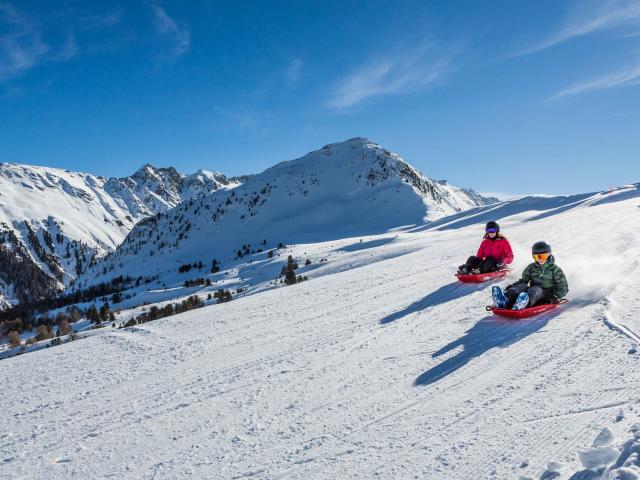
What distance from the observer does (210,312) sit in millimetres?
11797

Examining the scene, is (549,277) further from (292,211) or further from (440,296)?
(292,211)

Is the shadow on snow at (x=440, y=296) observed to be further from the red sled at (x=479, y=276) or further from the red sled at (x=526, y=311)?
the red sled at (x=526, y=311)

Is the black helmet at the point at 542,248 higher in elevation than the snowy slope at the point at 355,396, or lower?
higher

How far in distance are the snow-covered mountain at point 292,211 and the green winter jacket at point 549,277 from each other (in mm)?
65332

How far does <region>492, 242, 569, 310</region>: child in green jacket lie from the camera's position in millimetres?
7539

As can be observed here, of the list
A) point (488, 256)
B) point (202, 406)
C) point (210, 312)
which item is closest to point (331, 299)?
point (210, 312)

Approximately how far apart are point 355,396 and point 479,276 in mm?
6419

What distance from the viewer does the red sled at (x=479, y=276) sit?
1056cm

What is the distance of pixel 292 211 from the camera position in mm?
97500

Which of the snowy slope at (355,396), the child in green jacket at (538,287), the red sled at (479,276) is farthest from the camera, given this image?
the red sled at (479,276)

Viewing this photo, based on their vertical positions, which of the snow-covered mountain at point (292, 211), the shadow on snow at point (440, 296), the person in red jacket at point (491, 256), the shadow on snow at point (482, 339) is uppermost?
the snow-covered mountain at point (292, 211)

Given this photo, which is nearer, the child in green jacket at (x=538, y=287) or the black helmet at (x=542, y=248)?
the child in green jacket at (x=538, y=287)

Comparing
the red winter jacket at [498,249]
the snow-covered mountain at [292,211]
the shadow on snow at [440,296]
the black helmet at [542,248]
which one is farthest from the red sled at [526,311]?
the snow-covered mountain at [292,211]

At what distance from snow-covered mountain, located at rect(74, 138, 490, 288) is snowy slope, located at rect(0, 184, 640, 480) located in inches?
2599
